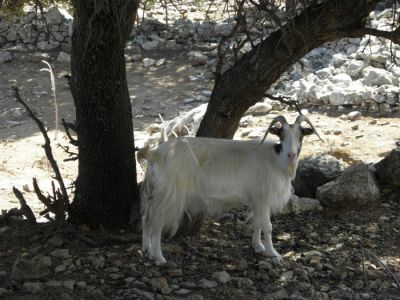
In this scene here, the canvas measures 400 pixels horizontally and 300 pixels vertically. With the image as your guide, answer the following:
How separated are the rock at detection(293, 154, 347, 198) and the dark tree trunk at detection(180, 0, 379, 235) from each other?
6.01 feet

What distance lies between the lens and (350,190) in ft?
23.4

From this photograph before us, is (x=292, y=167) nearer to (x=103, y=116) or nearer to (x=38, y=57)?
(x=103, y=116)

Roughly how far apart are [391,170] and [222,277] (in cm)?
335

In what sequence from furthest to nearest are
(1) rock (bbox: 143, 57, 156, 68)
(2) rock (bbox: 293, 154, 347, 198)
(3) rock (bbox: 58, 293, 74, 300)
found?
1. (1) rock (bbox: 143, 57, 156, 68)
2. (2) rock (bbox: 293, 154, 347, 198)
3. (3) rock (bbox: 58, 293, 74, 300)

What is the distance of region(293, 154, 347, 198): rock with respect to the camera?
25.4ft

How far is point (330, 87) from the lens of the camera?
1309 cm

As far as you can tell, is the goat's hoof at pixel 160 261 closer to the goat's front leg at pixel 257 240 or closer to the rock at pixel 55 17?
the goat's front leg at pixel 257 240

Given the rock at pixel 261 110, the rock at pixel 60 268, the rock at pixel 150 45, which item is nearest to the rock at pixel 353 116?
the rock at pixel 261 110

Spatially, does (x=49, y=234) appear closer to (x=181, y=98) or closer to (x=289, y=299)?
(x=289, y=299)

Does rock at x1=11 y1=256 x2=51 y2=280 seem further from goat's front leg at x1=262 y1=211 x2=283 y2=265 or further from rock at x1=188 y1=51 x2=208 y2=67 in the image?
rock at x1=188 y1=51 x2=208 y2=67

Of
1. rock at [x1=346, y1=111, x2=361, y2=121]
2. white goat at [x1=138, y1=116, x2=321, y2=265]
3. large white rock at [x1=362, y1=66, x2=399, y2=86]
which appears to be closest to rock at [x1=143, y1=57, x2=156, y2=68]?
large white rock at [x1=362, y1=66, x2=399, y2=86]

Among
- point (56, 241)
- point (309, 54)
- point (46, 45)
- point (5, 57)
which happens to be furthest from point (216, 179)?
point (46, 45)

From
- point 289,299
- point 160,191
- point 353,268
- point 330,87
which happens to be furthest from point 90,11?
point 330,87

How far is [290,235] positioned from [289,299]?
1.69 m
